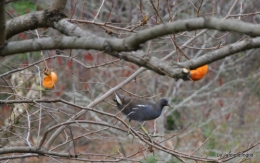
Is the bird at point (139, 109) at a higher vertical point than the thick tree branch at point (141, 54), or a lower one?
higher

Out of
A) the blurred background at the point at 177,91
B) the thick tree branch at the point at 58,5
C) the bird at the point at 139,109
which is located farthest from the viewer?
the blurred background at the point at 177,91

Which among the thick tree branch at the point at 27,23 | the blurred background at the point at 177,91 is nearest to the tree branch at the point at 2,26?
the thick tree branch at the point at 27,23

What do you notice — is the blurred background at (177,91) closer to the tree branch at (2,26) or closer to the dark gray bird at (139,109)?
the dark gray bird at (139,109)

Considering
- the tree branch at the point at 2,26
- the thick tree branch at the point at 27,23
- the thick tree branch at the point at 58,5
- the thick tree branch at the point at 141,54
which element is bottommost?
the thick tree branch at the point at 141,54

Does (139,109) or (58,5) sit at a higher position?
(139,109)

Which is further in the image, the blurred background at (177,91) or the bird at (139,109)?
the blurred background at (177,91)

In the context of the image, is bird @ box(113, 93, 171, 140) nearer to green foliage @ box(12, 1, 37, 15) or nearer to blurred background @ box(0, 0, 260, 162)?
blurred background @ box(0, 0, 260, 162)

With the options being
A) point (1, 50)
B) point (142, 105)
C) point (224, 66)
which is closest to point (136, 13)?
point (224, 66)

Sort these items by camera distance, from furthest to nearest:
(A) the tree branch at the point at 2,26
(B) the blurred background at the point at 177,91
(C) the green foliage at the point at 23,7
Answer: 1. (C) the green foliage at the point at 23,7
2. (B) the blurred background at the point at 177,91
3. (A) the tree branch at the point at 2,26

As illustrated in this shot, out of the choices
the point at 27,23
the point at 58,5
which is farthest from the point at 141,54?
the point at 27,23

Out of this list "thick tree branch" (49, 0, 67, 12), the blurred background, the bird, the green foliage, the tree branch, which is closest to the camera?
the tree branch

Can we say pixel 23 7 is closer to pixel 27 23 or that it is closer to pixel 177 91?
pixel 177 91

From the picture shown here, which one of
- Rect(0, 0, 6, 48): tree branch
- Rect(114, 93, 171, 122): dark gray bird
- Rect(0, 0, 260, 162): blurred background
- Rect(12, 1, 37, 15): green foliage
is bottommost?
Rect(0, 0, 6, 48): tree branch

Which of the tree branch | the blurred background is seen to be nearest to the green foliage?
the blurred background
